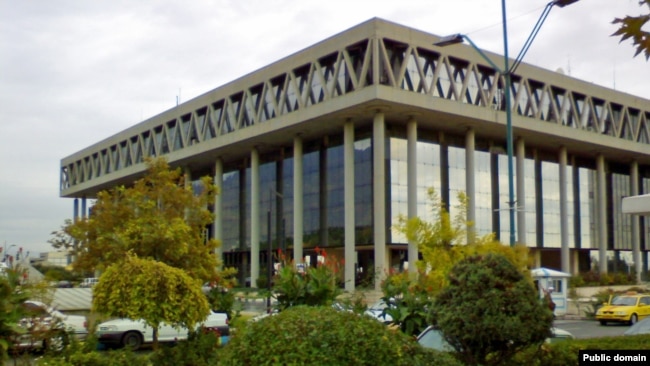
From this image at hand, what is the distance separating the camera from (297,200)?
5547 cm

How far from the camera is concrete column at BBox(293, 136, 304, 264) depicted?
5512 cm

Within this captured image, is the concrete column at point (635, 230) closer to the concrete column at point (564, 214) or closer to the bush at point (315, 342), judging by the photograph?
the concrete column at point (564, 214)

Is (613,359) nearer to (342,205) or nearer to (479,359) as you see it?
(479,359)

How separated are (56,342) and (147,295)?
1499mm

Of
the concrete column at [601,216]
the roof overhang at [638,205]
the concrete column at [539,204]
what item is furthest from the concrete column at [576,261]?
the roof overhang at [638,205]

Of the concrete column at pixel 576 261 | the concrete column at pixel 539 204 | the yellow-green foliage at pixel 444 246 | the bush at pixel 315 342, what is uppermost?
the concrete column at pixel 539 204

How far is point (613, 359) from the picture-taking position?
10031 mm

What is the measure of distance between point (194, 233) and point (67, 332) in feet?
60.5

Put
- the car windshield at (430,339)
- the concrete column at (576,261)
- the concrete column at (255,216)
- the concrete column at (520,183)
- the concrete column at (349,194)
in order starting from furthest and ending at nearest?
the concrete column at (576,261) → the concrete column at (255,216) → the concrete column at (520,183) → the concrete column at (349,194) → the car windshield at (430,339)

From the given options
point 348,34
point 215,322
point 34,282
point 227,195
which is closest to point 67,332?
point 34,282

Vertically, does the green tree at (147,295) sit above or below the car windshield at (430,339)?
above

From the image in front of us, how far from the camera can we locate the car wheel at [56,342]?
434 inches

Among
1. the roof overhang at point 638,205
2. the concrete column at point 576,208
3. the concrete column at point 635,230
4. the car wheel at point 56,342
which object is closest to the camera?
the car wheel at point 56,342

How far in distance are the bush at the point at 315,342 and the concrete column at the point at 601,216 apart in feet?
205
